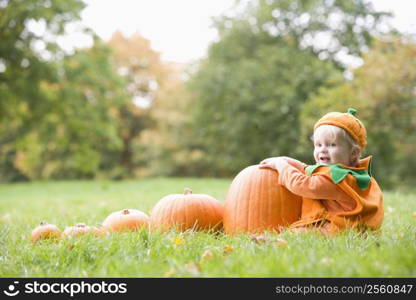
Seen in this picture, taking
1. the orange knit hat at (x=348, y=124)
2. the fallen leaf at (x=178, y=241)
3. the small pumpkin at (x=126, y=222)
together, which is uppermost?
the orange knit hat at (x=348, y=124)

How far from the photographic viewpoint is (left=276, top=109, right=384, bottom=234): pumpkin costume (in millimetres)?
3068

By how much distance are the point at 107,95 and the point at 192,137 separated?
6667 millimetres

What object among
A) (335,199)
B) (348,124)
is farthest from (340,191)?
(348,124)

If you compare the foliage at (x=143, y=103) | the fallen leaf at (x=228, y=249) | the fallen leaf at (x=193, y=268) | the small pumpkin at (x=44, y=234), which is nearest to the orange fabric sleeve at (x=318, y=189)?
the fallen leaf at (x=228, y=249)

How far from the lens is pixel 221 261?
2422mm

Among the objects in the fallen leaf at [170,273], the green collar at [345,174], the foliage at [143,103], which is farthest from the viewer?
the foliage at [143,103]

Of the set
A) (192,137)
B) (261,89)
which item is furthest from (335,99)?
(192,137)

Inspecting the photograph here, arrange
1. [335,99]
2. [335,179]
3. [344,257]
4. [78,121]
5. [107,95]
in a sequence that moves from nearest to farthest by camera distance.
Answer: [344,257] < [335,179] < [335,99] < [78,121] < [107,95]

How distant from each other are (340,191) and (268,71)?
1560cm

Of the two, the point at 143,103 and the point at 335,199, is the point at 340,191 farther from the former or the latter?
the point at 143,103

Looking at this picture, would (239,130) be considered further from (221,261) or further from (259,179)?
(221,261)

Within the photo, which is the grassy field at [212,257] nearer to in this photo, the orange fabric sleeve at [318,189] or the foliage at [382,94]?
the orange fabric sleeve at [318,189]

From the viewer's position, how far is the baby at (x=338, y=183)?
3.08 metres

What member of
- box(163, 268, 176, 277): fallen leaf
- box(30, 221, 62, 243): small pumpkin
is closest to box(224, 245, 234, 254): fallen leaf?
box(163, 268, 176, 277): fallen leaf
